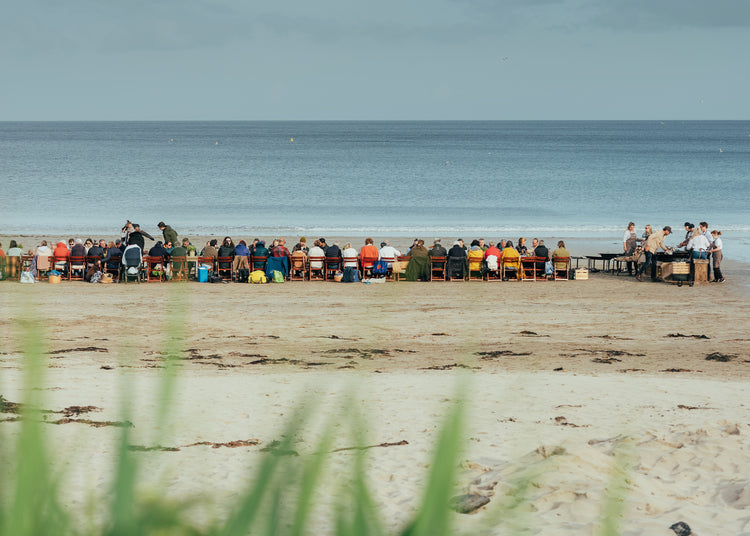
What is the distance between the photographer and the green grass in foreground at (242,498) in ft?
1.99

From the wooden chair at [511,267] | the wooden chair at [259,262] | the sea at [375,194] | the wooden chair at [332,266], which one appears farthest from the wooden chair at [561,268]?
the sea at [375,194]

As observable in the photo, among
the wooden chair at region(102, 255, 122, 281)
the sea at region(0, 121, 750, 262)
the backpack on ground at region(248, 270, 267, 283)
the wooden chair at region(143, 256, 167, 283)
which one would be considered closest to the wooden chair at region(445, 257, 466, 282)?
the backpack on ground at region(248, 270, 267, 283)

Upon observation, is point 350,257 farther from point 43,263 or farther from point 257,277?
point 43,263

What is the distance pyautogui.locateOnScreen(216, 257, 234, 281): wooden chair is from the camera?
21562 mm

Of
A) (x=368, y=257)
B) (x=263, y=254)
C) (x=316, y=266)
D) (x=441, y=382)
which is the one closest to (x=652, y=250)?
(x=368, y=257)

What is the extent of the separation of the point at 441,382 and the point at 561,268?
1181 cm

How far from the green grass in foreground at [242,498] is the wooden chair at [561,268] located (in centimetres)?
2179

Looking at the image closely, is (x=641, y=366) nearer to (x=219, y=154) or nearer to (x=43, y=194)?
(x=43, y=194)

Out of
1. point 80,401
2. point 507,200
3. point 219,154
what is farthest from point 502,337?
point 219,154

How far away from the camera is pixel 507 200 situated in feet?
194

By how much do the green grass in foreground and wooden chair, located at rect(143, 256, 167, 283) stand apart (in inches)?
817

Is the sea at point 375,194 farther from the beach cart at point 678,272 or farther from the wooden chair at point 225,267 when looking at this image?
the wooden chair at point 225,267

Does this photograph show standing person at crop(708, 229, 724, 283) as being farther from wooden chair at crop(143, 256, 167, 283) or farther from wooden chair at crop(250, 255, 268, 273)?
wooden chair at crop(143, 256, 167, 283)

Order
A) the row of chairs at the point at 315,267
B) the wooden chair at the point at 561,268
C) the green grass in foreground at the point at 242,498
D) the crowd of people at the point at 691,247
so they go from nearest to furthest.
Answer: the green grass in foreground at the point at 242,498 < the row of chairs at the point at 315,267 < the crowd of people at the point at 691,247 < the wooden chair at the point at 561,268
